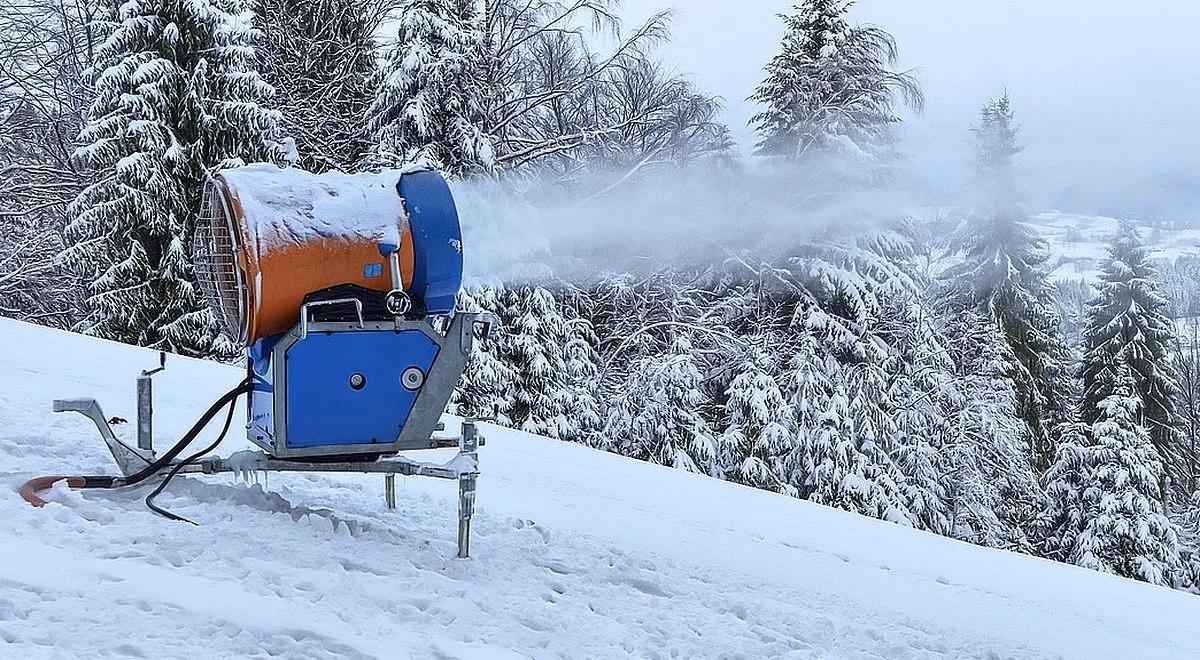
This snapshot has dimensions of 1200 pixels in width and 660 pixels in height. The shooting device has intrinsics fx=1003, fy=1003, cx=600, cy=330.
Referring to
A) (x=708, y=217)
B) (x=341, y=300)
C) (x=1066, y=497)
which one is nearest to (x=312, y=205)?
(x=341, y=300)

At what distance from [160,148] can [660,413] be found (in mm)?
8529

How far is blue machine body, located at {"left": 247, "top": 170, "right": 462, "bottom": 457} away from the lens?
142 inches

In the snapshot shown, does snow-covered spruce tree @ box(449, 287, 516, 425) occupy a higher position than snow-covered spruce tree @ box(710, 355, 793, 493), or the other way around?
snow-covered spruce tree @ box(449, 287, 516, 425)

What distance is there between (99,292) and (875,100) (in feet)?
40.2

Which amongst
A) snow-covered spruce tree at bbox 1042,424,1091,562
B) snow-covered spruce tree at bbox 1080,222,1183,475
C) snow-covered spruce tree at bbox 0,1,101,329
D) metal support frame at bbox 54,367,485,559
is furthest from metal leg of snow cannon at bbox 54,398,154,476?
snow-covered spruce tree at bbox 1080,222,1183,475

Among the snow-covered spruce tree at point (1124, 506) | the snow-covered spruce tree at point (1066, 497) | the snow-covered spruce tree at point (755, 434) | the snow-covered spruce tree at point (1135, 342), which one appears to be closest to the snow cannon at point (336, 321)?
the snow-covered spruce tree at point (755, 434)

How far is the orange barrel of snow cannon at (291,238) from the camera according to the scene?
3.52m

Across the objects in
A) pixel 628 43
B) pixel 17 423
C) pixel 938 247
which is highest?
pixel 628 43

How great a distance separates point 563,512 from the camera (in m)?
4.67

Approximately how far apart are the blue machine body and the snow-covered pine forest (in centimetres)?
798

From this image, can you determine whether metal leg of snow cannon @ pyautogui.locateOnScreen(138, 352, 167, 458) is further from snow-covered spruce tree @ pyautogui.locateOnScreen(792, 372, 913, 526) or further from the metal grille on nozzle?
snow-covered spruce tree @ pyautogui.locateOnScreen(792, 372, 913, 526)

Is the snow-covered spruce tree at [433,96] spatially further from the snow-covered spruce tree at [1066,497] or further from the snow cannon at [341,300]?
the snow-covered spruce tree at [1066,497]

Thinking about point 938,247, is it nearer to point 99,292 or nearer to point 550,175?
point 550,175

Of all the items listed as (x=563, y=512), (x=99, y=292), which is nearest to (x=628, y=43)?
(x=99, y=292)
